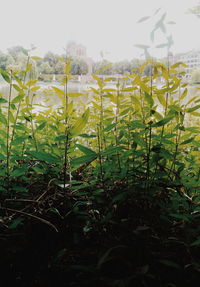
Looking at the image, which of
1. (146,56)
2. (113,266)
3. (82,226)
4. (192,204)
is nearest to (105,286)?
(113,266)

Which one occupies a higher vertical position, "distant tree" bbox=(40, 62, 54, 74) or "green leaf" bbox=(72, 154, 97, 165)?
"distant tree" bbox=(40, 62, 54, 74)

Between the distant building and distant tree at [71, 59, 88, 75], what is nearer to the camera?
the distant building

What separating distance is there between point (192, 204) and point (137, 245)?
202mm

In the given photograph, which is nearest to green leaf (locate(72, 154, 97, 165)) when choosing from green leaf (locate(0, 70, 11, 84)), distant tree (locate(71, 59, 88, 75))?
green leaf (locate(0, 70, 11, 84))

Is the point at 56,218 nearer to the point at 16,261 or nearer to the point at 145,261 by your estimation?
the point at 16,261

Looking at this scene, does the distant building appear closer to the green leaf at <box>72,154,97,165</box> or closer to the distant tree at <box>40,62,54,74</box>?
the distant tree at <box>40,62,54,74</box>

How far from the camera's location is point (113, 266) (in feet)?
1.28

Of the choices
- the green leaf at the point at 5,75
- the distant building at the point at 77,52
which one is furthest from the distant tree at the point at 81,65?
the green leaf at the point at 5,75

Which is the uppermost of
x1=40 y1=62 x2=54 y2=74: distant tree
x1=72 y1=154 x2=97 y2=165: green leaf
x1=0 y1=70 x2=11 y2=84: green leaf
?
x1=40 y1=62 x2=54 y2=74: distant tree

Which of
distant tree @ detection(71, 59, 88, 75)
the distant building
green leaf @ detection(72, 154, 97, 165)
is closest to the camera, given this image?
green leaf @ detection(72, 154, 97, 165)

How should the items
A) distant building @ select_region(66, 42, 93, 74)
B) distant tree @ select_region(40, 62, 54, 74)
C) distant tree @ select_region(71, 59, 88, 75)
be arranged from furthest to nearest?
distant tree @ select_region(71, 59, 88, 75)
distant tree @ select_region(40, 62, 54, 74)
distant building @ select_region(66, 42, 93, 74)

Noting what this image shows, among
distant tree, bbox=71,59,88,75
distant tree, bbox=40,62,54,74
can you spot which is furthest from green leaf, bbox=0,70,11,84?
distant tree, bbox=71,59,88,75

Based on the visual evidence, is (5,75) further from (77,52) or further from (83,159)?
(77,52)

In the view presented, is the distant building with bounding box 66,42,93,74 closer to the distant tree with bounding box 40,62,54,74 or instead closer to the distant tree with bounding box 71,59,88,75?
the distant tree with bounding box 71,59,88,75
